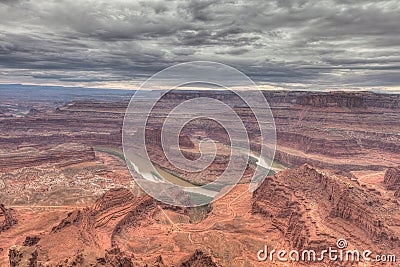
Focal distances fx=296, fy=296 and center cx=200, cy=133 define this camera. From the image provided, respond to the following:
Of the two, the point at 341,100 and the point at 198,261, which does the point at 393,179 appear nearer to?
the point at 198,261

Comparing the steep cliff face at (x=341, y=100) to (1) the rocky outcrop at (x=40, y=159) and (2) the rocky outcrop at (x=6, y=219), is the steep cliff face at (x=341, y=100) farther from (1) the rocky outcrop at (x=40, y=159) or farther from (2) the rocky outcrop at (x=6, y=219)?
(2) the rocky outcrop at (x=6, y=219)

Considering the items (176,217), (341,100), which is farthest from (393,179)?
A: (341,100)

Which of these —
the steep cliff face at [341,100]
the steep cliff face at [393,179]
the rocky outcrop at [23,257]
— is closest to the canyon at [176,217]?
the rocky outcrop at [23,257]

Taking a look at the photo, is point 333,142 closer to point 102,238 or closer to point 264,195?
point 264,195

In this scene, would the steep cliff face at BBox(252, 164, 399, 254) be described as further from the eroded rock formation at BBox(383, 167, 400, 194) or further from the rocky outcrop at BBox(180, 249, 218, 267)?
the eroded rock formation at BBox(383, 167, 400, 194)

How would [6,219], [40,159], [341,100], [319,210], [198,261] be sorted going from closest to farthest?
[198,261], [319,210], [6,219], [40,159], [341,100]
